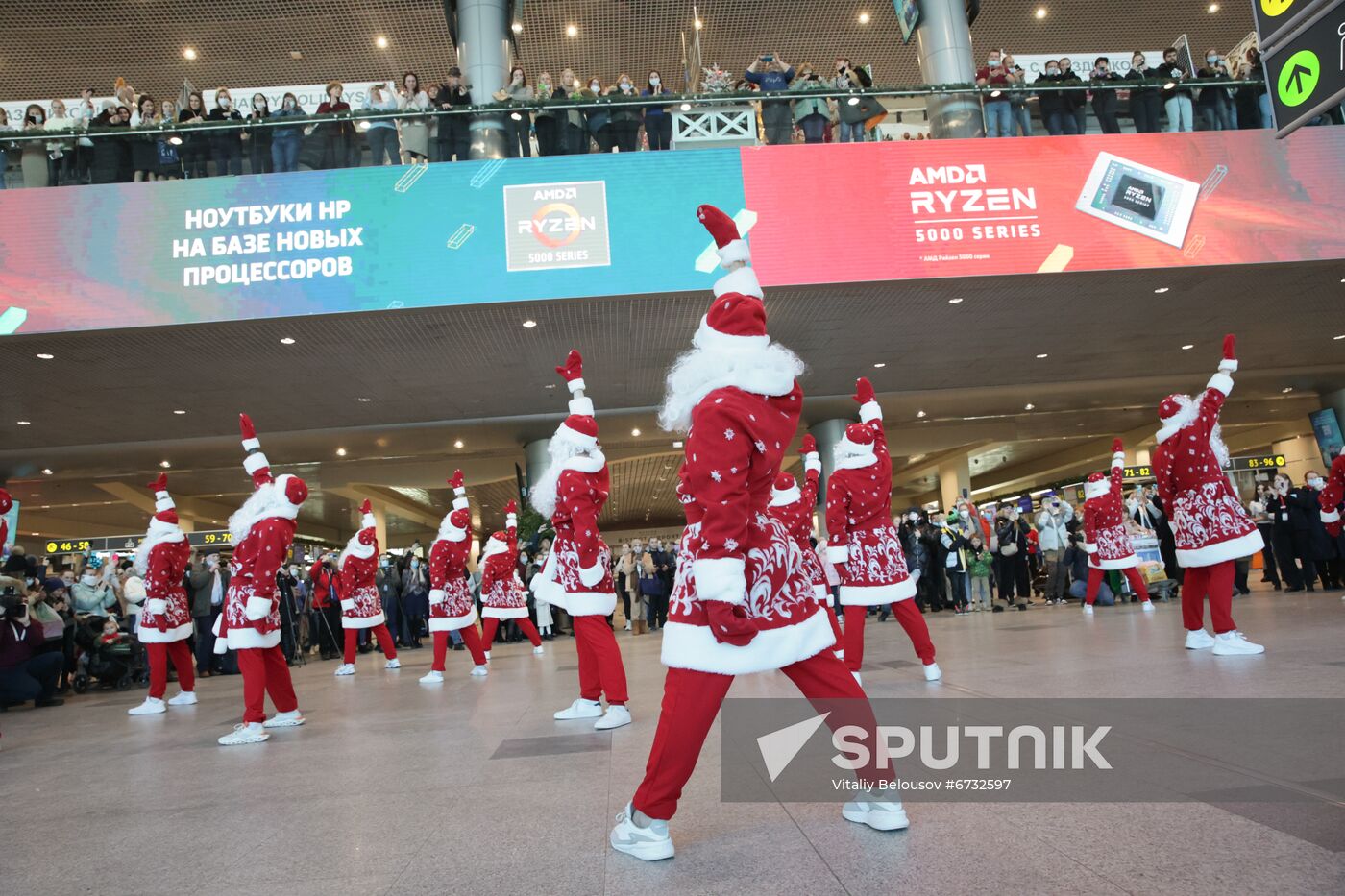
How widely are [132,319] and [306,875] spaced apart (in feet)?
32.5

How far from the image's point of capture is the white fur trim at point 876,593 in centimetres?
566

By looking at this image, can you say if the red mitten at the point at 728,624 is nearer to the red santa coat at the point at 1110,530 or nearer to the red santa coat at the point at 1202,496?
the red santa coat at the point at 1202,496

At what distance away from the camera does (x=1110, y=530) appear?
10.8m

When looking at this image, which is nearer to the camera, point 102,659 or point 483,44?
point 102,659

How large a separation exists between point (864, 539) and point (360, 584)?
660cm

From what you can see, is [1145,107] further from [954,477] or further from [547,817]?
[954,477]

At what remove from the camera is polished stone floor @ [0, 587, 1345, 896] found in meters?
2.27

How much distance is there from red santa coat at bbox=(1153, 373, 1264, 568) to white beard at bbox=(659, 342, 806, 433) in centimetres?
445

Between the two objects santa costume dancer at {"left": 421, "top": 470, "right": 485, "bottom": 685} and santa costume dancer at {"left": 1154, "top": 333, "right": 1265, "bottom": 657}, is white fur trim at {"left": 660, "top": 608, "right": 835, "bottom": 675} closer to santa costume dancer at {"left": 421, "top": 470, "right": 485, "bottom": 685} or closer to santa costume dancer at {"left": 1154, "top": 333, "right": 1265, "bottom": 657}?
santa costume dancer at {"left": 1154, "top": 333, "right": 1265, "bottom": 657}

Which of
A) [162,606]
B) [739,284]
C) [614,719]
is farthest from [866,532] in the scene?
[162,606]

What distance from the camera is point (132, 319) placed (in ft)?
34.2

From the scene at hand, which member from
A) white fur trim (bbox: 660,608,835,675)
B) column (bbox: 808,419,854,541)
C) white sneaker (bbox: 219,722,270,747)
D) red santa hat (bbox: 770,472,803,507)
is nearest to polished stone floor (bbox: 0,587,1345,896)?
white sneaker (bbox: 219,722,270,747)

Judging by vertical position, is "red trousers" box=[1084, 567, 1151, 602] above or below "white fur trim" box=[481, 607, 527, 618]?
below

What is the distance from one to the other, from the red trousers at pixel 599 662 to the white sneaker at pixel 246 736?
2.05 metres
